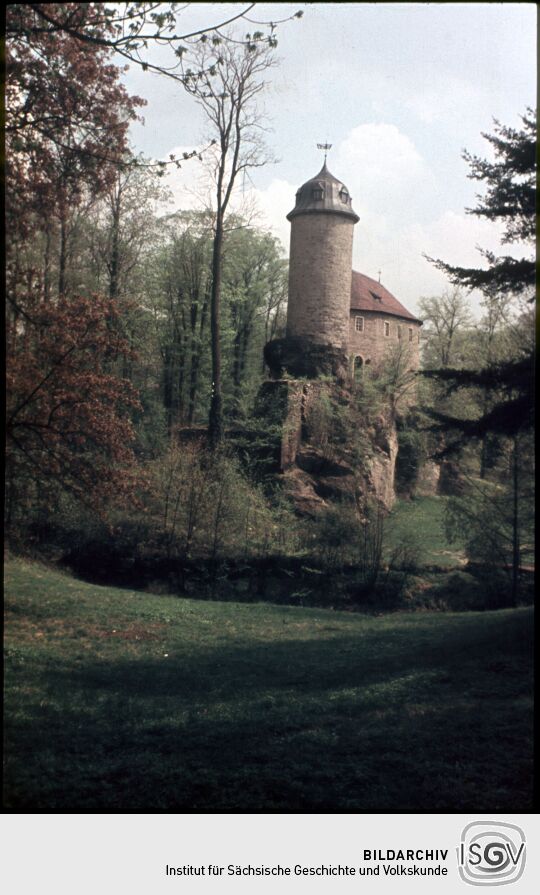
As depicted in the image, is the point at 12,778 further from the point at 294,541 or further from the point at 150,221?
the point at 150,221

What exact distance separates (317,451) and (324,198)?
32.4ft

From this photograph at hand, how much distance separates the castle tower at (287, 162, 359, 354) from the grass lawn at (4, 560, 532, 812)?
53.0 feet

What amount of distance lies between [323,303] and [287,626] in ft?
49.3

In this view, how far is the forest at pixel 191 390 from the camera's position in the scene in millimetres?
6801

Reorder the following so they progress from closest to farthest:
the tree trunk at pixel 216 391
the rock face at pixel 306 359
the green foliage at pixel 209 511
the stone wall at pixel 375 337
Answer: the green foliage at pixel 209 511, the tree trunk at pixel 216 391, the rock face at pixel 306 359, the stone wall at pixel 375 337

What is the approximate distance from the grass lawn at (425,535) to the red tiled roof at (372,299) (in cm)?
1384

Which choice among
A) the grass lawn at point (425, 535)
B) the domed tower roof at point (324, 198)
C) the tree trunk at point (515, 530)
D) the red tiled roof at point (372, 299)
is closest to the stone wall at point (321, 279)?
the domed tower roof at point (324, 198)

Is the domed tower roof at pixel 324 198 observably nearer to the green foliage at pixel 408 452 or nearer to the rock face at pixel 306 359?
the rock face at pixel 306 359

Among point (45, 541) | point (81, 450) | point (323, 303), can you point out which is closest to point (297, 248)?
point (323, 303)

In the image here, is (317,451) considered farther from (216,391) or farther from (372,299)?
(372,299)

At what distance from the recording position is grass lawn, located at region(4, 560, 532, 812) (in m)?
4.12

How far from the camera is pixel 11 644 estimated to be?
24.4ft

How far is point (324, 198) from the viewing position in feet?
83.7
